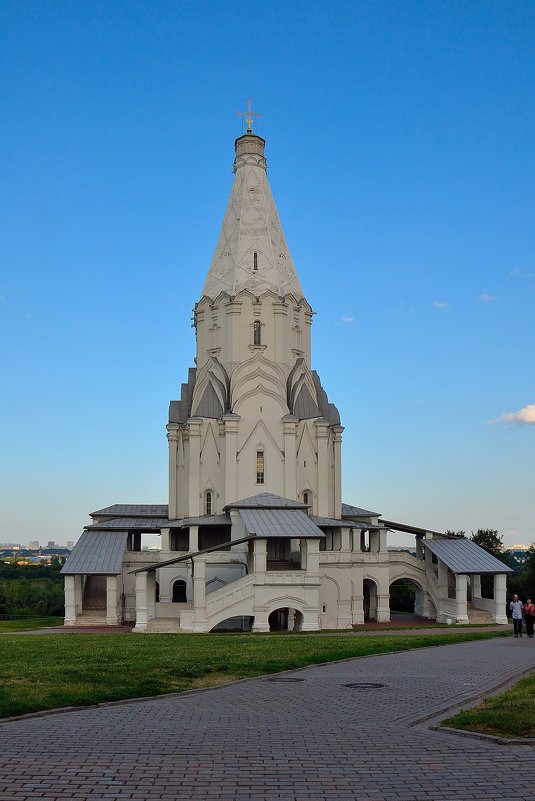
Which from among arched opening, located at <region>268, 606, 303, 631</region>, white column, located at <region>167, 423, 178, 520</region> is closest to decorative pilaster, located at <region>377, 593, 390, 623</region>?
arched opening, located at <region>268, 606, 303, 631</region>

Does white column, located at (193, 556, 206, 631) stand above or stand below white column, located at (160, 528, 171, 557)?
below

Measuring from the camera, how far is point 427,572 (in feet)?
150

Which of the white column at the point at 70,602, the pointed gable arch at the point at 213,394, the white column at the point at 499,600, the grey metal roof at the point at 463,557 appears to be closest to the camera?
the white column at the point at 70,602

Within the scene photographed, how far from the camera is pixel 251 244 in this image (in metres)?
49.8

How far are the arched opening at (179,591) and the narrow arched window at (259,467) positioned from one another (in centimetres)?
673

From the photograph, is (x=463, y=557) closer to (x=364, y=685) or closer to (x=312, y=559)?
(x=312, y=559)

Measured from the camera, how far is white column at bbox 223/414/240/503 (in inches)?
1788

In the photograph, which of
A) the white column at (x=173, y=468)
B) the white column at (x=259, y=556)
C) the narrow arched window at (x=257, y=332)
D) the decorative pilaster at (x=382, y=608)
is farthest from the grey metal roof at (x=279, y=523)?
the narrow arched window at (x=257, y=332)

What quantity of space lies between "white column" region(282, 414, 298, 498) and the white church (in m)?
0.06

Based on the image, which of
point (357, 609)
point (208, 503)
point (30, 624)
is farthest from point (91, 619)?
point (357, 609)

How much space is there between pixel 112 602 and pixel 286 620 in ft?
28.0

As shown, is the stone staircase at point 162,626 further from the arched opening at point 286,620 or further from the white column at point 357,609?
the white column at point 357,609

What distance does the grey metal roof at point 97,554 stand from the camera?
4091 cm

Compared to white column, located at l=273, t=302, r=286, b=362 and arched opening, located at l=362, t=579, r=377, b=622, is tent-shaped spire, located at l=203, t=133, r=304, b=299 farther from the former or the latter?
arched opening, located at l=362, t=579, r=377, b=622
